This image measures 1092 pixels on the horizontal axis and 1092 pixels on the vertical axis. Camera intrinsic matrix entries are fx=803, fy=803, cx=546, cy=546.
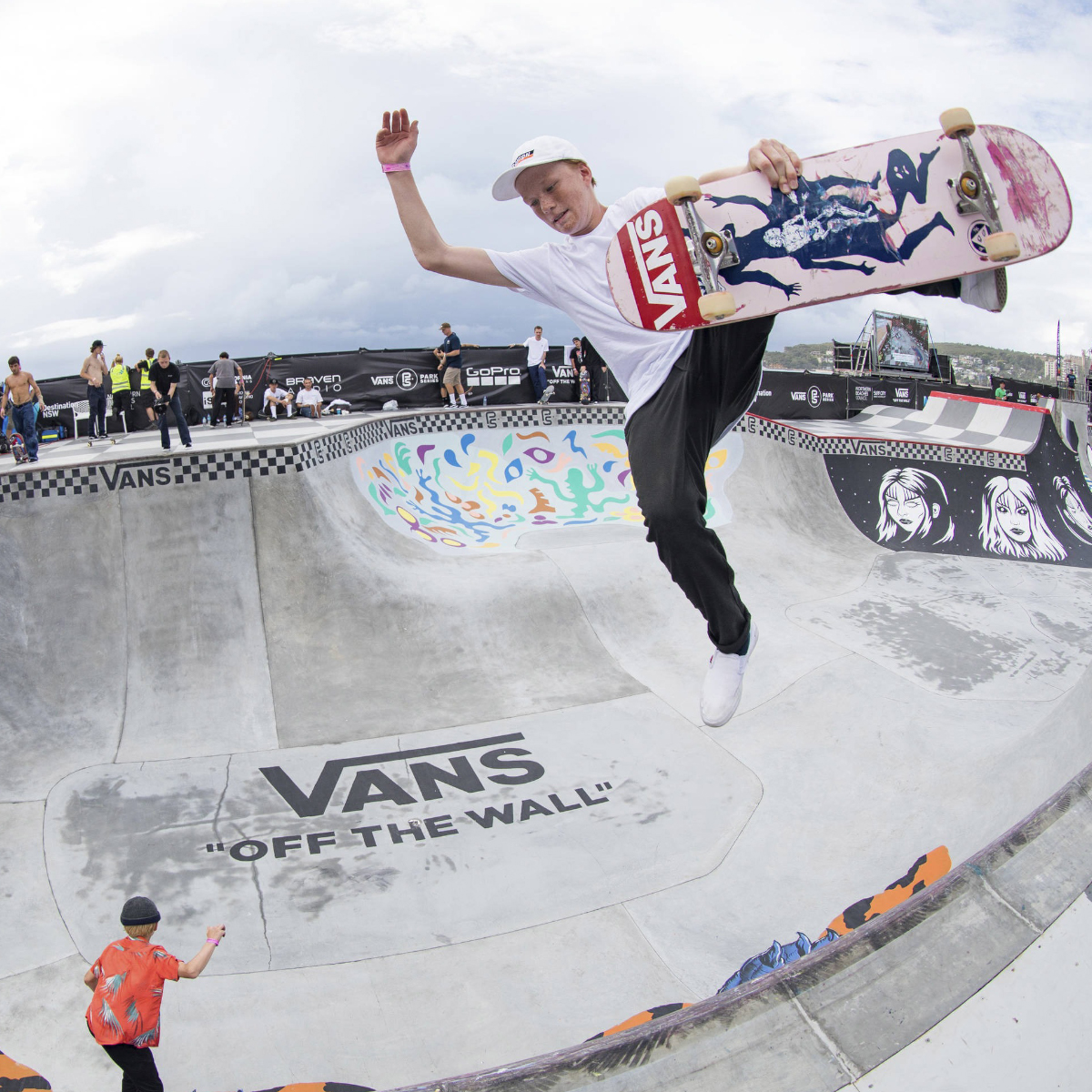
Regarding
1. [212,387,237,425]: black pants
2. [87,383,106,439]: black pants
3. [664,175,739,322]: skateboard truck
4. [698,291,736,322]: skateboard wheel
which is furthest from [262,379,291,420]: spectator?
[698,291,736,322]: skateboard wheel

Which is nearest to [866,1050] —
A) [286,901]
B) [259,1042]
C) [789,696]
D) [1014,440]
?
[259,1042]

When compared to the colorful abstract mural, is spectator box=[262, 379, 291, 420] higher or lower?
higher

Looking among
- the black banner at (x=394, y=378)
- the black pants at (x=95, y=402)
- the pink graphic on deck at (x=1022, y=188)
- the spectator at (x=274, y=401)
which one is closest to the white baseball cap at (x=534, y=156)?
the pink graphic on deck at (x=1022, y=188)

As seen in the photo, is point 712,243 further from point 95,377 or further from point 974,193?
point 95,377

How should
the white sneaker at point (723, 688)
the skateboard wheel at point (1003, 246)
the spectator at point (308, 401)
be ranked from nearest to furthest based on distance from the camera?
the skateboard wheel at point (1003, 246), the white sneaker at point (723, 688), the spectator at point (308, 401)

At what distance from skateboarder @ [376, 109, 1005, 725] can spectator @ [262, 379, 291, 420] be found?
14772 millimetres

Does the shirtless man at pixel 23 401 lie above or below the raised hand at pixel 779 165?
below

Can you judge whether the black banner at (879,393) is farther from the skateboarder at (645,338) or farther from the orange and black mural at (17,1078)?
the orange and black mural at (17,1078)

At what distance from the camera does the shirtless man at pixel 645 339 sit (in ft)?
10.6

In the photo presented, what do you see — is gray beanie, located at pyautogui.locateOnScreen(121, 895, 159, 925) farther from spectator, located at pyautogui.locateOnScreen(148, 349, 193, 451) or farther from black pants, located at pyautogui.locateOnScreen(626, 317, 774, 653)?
spectator, located at pyautogui.locateOnScreen(148, 349, 193, 451)

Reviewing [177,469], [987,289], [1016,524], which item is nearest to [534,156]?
[987,289]

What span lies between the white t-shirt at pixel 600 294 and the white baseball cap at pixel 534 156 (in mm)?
310

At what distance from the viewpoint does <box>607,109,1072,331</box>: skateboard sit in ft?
10.0

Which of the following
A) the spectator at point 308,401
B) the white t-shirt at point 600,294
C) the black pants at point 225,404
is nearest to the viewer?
the white t-shirt at point 600,294
